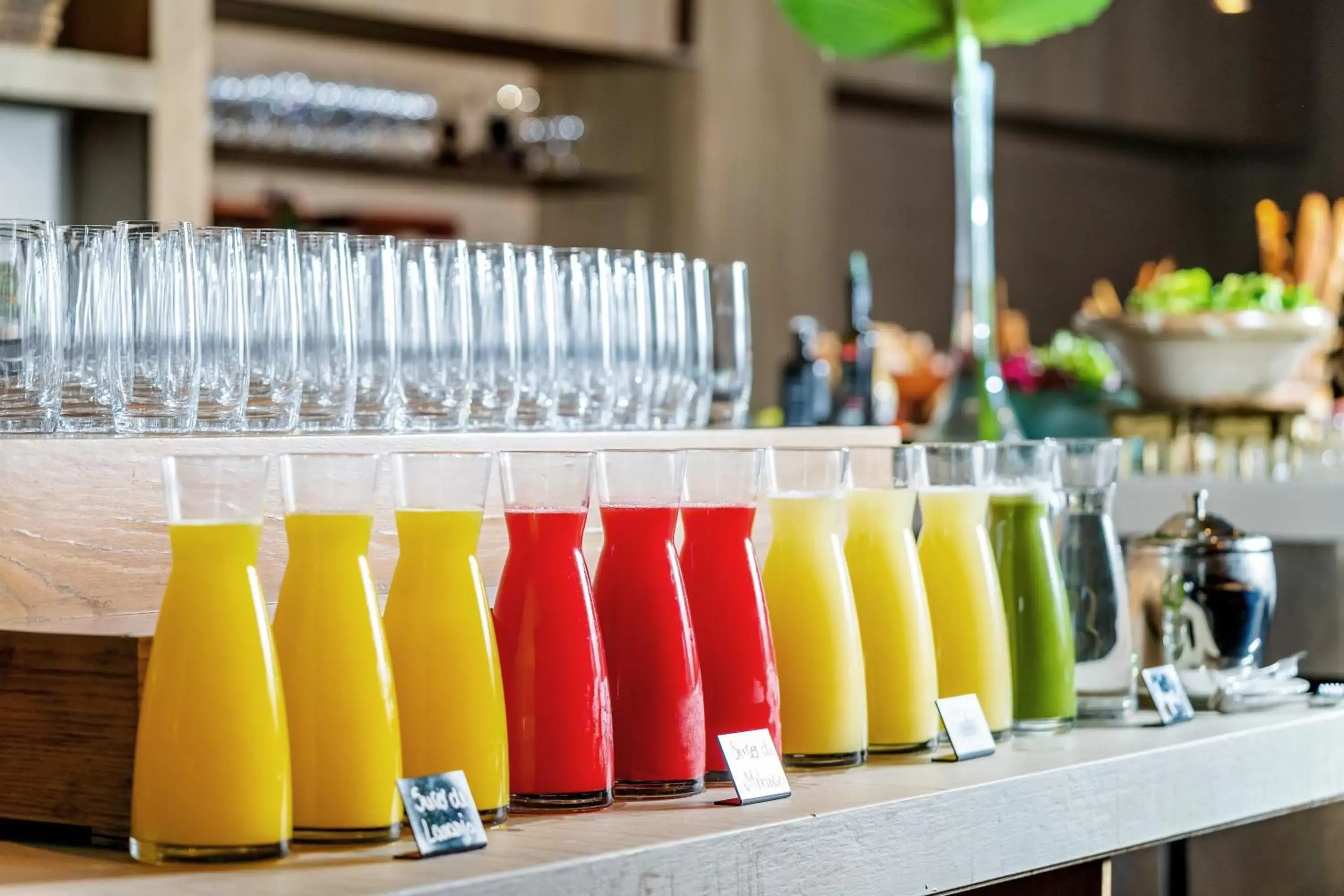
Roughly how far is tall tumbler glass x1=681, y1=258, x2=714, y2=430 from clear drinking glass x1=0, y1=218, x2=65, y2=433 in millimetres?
611

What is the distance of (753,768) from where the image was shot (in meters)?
1.21

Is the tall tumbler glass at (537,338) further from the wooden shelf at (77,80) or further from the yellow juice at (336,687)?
the wooden shelf at (77,80)

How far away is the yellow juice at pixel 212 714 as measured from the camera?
1001mm

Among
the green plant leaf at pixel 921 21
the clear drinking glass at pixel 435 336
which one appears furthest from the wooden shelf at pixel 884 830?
the green plant leaf at pixel 921 21

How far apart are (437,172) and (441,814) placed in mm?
3870

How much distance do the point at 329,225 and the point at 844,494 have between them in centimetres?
341

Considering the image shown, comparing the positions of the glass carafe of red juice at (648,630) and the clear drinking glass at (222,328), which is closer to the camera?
the glass carafe of red juice at (648,630)

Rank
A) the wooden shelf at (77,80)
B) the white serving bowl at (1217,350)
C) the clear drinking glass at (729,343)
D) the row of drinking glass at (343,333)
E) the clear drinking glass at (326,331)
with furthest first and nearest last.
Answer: the wooden shelf at (77,80) < the white serving bowl at (1217,350) < the clear drinking glass at (729,343) < the clear drinking glass at (326,331) < the row of drinking glass at (343,333)

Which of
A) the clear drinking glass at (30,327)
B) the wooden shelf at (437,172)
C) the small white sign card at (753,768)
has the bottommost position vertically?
the small white sign card at (753,768)

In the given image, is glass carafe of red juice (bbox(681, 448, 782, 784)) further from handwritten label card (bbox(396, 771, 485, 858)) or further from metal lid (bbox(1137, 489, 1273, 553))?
metal lid (bbox(1137, 489, 1273, 553))

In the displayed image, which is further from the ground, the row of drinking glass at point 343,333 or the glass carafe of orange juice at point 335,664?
the row of drinking glass at point 343,333

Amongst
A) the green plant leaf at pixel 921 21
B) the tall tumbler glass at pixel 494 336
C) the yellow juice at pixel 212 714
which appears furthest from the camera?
the green plant leaf at pixel 921 21

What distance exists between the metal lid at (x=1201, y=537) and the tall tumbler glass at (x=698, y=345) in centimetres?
41

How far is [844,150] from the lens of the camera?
6.12 m
